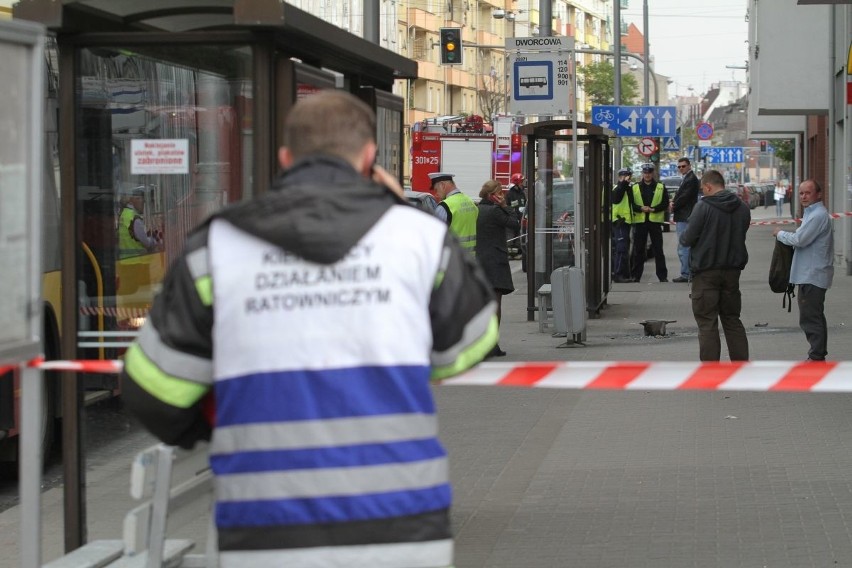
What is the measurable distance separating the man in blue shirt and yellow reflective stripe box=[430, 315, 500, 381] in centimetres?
937

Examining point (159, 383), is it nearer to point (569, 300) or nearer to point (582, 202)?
point (569, 300)

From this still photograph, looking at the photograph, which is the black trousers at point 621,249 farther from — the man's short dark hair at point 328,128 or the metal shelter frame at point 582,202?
the man's short dark hair at point 328,128

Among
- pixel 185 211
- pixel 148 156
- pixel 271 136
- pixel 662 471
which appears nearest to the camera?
pixel 271 136

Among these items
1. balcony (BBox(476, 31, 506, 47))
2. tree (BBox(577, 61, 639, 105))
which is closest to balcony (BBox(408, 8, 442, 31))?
balcony (BBox(476, 31, 506, 47))

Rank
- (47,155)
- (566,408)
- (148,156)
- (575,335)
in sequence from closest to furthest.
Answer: (148,156), (47,155), (566,408), (575,335)

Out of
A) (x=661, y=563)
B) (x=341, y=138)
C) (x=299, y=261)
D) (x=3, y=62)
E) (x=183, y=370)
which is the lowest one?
(x=661, y=563)

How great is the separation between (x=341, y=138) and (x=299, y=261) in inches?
12.2

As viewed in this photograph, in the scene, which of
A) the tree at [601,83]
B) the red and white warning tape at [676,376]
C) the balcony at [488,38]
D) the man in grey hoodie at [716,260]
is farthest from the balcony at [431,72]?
the red and white warning tape at [676,376]

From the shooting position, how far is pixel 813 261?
12406 millimetres

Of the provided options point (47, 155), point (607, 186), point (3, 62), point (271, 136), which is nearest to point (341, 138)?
point (3, 62)

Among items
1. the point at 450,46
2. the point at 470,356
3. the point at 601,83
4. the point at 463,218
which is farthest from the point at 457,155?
the point at 470,356

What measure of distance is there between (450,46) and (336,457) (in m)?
31.4

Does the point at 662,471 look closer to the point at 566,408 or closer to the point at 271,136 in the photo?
the point at 566,408

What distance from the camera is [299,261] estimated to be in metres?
3.12
